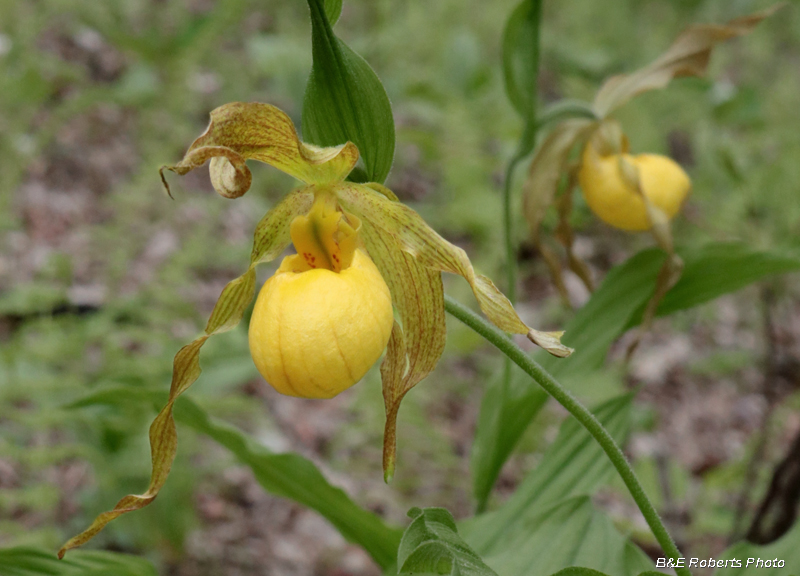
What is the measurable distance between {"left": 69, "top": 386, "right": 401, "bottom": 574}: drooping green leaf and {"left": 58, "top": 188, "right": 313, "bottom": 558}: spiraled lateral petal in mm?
118

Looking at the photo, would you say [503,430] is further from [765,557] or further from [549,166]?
[549,166]

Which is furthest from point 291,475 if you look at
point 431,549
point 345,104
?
point 345,104

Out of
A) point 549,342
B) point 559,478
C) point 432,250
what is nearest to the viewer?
point 549,342

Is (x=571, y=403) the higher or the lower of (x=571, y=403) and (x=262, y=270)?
the higher

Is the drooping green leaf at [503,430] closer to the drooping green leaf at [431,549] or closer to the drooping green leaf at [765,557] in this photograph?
the drooping green leaf at [765,557]

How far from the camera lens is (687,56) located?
56.9 inches

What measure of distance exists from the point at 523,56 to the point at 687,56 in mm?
402

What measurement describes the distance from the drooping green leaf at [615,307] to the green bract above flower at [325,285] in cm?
44

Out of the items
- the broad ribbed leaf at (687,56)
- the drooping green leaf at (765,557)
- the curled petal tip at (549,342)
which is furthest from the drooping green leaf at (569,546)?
the broad ribbed leaf at (687,56)

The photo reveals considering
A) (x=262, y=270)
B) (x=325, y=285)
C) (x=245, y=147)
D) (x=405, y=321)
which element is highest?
(x=245, y=147)

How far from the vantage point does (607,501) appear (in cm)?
266

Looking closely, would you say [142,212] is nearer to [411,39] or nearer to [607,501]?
[411,39]

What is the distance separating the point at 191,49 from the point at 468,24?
7.54 feet

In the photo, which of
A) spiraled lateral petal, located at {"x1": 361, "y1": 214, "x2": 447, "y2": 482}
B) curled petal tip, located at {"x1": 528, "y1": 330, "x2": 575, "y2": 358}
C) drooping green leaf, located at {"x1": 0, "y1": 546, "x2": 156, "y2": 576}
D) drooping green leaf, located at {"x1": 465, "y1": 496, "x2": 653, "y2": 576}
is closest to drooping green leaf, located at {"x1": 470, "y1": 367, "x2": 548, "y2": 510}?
drooping green leaf, located at {"x1": 465, "y1": 496, "x2": 653, "y2": 576}
